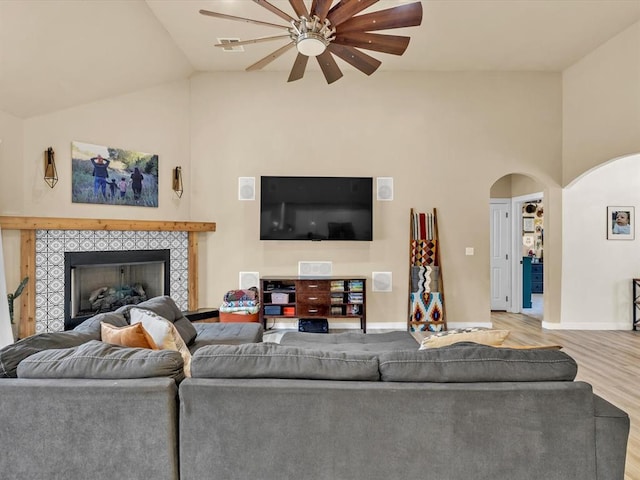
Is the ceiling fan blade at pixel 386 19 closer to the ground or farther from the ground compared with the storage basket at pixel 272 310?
farther from the ground

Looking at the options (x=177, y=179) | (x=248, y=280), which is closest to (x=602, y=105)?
(x=248, y=280)

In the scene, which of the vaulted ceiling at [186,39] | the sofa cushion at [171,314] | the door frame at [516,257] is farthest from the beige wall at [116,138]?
the door frame at [516,257]

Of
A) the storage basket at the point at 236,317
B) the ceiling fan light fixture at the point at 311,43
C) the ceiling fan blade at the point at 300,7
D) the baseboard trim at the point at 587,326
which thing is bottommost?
the baseboard trim at the point at 587,326

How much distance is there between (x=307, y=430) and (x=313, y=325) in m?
3.41

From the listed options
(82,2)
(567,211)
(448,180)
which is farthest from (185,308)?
(567,211)

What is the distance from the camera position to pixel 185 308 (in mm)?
4879

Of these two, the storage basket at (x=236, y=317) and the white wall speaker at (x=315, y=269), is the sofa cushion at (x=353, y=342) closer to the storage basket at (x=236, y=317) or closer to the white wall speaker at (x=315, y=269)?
the storage basket at (x=236, y=317)

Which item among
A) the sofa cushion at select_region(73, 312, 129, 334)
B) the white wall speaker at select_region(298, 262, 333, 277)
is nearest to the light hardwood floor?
the white wall speaker at select_region(298, 262, 333, 277)

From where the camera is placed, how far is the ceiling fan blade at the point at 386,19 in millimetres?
2055

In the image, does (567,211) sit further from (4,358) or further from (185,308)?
(4,358)

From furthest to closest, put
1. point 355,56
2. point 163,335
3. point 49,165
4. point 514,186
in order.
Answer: point 514,186 → point 49,165 → point 355,56 → point 163,335

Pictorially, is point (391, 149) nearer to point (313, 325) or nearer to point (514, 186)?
point (514, 186)

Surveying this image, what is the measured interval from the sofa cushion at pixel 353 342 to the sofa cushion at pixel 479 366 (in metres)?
1.11

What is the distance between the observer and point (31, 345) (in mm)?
1635
